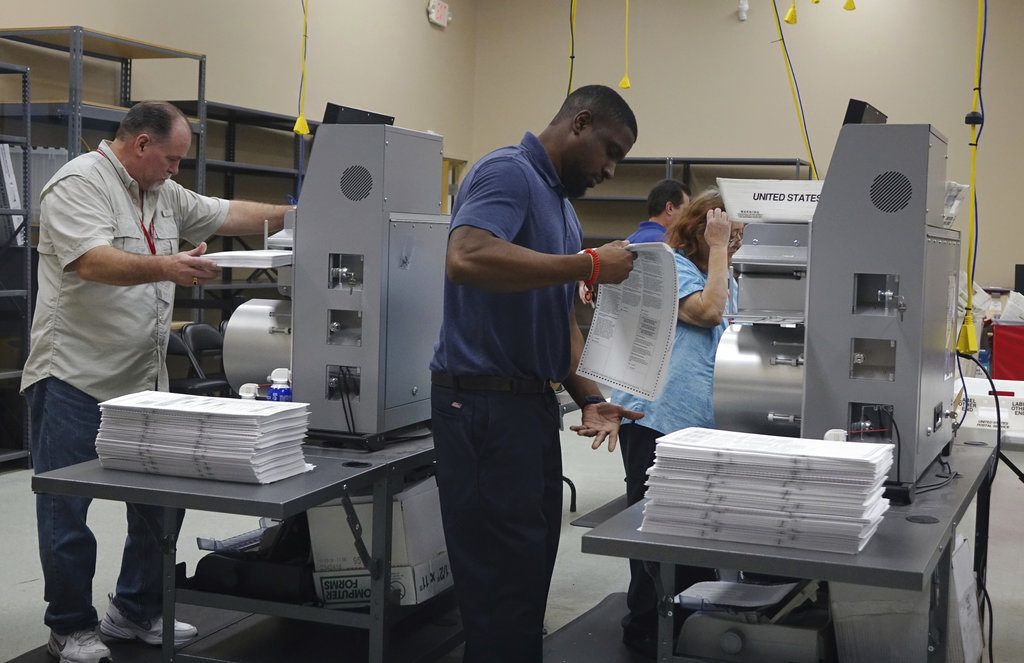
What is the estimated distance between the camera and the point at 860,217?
2152 millimetres

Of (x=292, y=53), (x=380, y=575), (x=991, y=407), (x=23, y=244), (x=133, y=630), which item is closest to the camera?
(x=380, y=575)

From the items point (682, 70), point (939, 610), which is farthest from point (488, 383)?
point (682, 70)

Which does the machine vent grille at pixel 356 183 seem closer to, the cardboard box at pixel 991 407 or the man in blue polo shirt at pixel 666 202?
the man in blue polo shirt at pixel 666 202

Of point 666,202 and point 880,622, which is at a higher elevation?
point 666,202

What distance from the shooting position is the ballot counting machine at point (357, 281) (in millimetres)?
2551

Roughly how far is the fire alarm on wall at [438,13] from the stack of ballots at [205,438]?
7.97 m

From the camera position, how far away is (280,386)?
8.59 ft

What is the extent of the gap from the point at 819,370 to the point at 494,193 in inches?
29.9

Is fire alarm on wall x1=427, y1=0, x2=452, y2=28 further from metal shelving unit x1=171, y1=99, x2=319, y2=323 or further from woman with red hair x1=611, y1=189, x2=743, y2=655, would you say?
woman with red hair x1=611, y1=189, x2=743, y2=655

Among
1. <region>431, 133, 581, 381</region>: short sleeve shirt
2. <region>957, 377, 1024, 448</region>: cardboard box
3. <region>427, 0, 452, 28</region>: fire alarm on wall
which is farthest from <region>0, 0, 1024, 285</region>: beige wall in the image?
<region>431, 133, 581, 381</region>: short sleeve shirt

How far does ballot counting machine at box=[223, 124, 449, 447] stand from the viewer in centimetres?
255

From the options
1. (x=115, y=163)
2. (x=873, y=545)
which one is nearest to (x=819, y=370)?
(x=873, y=545)

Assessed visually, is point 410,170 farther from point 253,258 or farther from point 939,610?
point 939,610

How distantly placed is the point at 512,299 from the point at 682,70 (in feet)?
26.7
